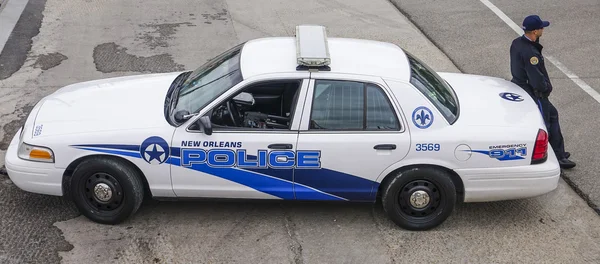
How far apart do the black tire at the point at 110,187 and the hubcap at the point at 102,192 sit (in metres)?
0.01

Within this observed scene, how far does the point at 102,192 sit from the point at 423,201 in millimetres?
2774

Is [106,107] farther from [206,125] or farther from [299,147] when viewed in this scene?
[299,147]

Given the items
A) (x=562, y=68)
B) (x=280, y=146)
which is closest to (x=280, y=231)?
(x=280, y=146)

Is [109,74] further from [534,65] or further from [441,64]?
[534,65]

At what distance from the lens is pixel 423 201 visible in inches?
257

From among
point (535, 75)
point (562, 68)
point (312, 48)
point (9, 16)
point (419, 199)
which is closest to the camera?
point (419, 199)

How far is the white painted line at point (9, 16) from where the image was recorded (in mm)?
11156

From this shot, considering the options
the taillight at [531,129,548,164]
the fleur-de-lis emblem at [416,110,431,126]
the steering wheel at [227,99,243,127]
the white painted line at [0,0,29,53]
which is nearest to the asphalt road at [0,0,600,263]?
the taillight at [531,129,548,164]

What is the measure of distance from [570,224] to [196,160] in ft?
11.3

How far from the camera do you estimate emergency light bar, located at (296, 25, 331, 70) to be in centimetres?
642

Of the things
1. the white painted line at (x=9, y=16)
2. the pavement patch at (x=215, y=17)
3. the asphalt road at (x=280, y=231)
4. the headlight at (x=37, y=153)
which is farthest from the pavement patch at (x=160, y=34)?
the headlight at (x=37, y=153)

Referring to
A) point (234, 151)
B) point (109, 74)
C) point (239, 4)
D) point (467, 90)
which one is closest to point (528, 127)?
point (467, 90)

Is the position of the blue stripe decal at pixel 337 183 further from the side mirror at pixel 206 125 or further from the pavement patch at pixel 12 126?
the pavement patch at pixel 12 126

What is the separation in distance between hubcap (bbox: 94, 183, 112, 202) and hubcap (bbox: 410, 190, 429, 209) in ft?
8.57
